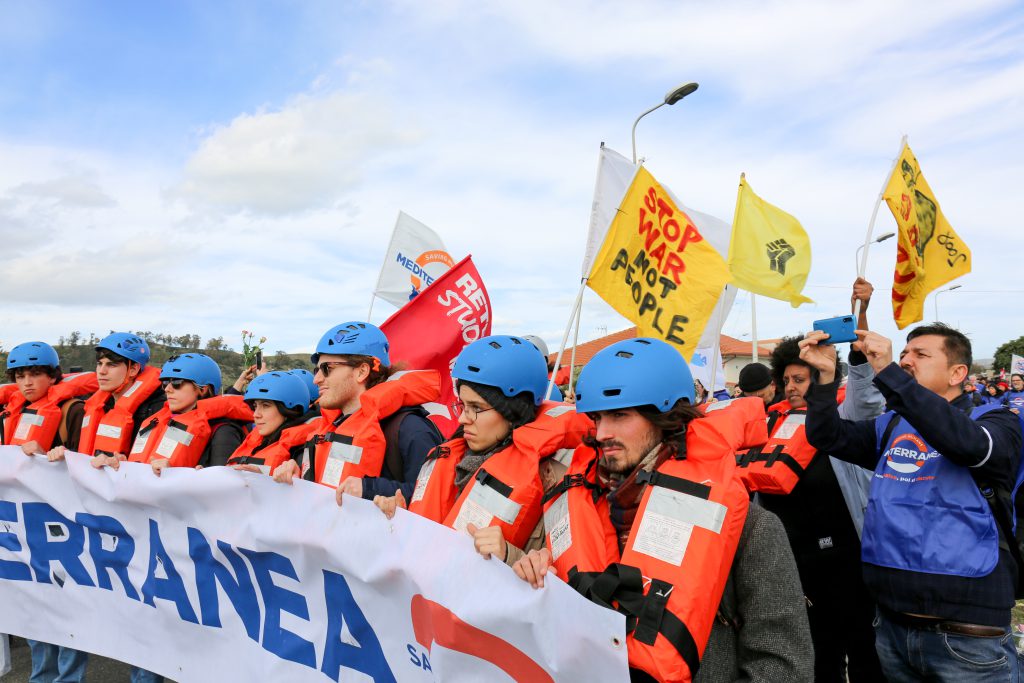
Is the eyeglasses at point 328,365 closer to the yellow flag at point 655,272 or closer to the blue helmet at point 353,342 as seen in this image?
the blue helmet at point 353,342

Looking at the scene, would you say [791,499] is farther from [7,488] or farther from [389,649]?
[7,488]

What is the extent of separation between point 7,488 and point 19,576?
644 mm

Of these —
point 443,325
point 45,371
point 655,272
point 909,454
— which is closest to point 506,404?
point 909,454

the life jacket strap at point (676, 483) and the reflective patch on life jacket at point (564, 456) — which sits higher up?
the life jacket strap at point (676, 483)

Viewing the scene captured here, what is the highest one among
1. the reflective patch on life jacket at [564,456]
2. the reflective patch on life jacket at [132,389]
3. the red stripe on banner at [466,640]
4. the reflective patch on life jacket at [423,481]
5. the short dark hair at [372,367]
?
the short dark hair at [372,367]

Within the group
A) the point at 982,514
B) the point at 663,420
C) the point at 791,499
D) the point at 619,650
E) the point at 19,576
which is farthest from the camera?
the point at 19,576

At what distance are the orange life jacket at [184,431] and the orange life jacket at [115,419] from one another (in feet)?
1.28

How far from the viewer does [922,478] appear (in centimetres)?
349

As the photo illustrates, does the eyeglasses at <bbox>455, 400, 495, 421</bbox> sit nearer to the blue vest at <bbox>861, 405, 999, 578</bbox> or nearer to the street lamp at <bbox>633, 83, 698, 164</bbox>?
the blue vest at <bbox>861, 405, 999, 578</bbox>

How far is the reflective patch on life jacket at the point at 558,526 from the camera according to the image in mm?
2789

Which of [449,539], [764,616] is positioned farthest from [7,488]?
[764,616]

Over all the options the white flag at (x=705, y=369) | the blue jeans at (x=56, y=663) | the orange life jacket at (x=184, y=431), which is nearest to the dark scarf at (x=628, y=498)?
the orange life jacket at (x=184, y=431)

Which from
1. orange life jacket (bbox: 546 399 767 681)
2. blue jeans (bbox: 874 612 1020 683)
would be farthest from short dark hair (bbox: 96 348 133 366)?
blue jeans (bbox: 874 612 1020 683)

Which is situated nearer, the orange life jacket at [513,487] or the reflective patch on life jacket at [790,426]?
the orange life jacket at [513,487]
